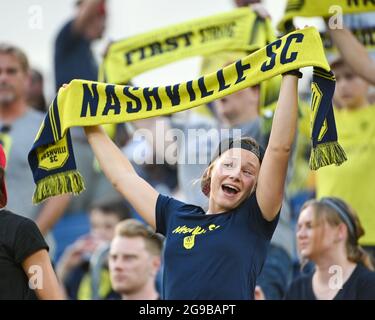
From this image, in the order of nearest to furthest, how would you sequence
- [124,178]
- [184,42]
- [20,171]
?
1. [124,178]
2. [20,171]
3. [184,42]

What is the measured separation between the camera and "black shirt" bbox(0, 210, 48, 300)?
4.87 meters

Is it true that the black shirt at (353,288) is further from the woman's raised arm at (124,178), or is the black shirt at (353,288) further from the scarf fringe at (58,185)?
the scarf fringe at (58,185)

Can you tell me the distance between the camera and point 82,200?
29.7 feet

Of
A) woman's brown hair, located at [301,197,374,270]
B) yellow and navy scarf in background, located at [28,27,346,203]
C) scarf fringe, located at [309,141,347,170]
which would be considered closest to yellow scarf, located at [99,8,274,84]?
woman's brown hair, located at [301,197,374,270]

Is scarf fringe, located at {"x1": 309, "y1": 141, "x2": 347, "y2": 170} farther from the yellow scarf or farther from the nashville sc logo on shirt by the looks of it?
the yellow scarf

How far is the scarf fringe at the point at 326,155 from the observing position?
15.6ft

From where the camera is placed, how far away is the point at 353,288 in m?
6.28

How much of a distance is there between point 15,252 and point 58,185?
431 millimetres

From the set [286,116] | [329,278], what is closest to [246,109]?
[329,278]

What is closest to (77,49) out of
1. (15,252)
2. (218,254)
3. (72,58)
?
(72,58)

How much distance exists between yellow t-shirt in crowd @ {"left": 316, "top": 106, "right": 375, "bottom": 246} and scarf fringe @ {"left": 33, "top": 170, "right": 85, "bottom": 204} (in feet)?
8.55

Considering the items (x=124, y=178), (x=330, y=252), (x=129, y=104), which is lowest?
(x=124, y=178)

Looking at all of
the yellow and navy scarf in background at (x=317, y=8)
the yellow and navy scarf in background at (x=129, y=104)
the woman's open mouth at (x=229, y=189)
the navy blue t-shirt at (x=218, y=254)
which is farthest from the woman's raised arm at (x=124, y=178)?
the yellow and navy scarf in background at (x=317, y=8)

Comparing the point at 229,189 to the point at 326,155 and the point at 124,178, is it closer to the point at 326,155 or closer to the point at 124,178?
the point at 326,155
